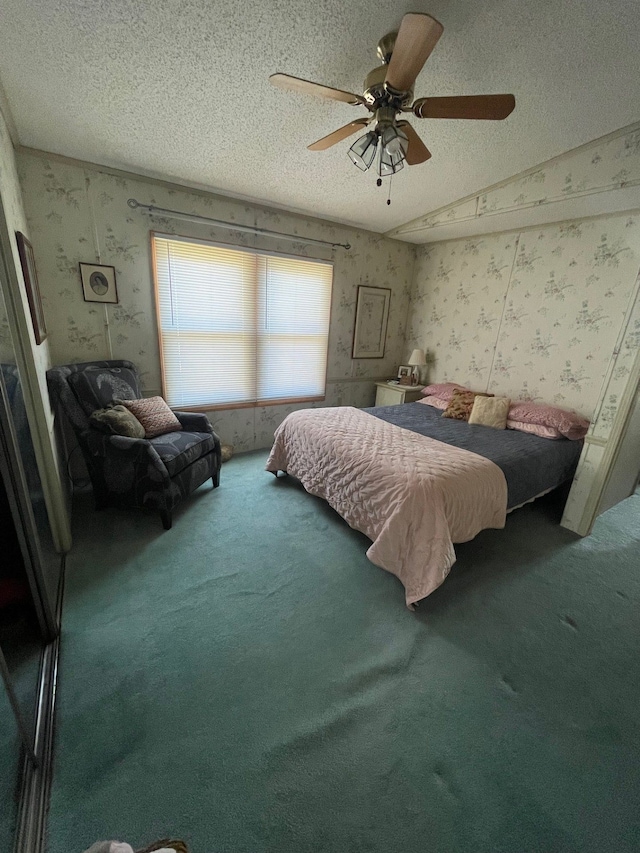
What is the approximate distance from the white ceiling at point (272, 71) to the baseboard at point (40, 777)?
2.60 m

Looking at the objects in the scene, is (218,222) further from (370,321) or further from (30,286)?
(370,321)

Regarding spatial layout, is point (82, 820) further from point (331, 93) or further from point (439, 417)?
point (439, 417)

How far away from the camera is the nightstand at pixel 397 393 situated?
13.2ft

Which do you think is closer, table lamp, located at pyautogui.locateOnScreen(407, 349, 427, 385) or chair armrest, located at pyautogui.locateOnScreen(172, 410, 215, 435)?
chair armrest, located at pyautogui.locateOnScreen(172, 410, 215, 435)

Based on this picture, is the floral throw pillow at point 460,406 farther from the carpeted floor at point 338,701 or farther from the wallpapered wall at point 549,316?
the carpeted floor at point 338,701

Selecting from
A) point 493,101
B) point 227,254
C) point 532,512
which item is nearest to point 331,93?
point 493,101

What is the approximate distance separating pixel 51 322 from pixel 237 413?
66.3 inches

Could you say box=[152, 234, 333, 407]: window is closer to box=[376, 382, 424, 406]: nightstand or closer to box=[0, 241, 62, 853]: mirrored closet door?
box=[376, 382, 424, 406]: nightstand

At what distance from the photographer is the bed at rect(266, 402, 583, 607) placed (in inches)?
69.6

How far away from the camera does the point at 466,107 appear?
4.62ft

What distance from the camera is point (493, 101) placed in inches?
53.2

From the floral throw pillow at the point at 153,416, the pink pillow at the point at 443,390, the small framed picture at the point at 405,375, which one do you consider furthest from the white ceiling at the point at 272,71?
the small framed picture at the point at 405,375

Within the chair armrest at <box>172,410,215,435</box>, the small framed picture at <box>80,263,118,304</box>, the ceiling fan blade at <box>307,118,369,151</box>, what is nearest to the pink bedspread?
the chair armrest at <box>172,410,215,435</box>

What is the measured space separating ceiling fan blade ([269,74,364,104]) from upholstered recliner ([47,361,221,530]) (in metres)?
1.99
